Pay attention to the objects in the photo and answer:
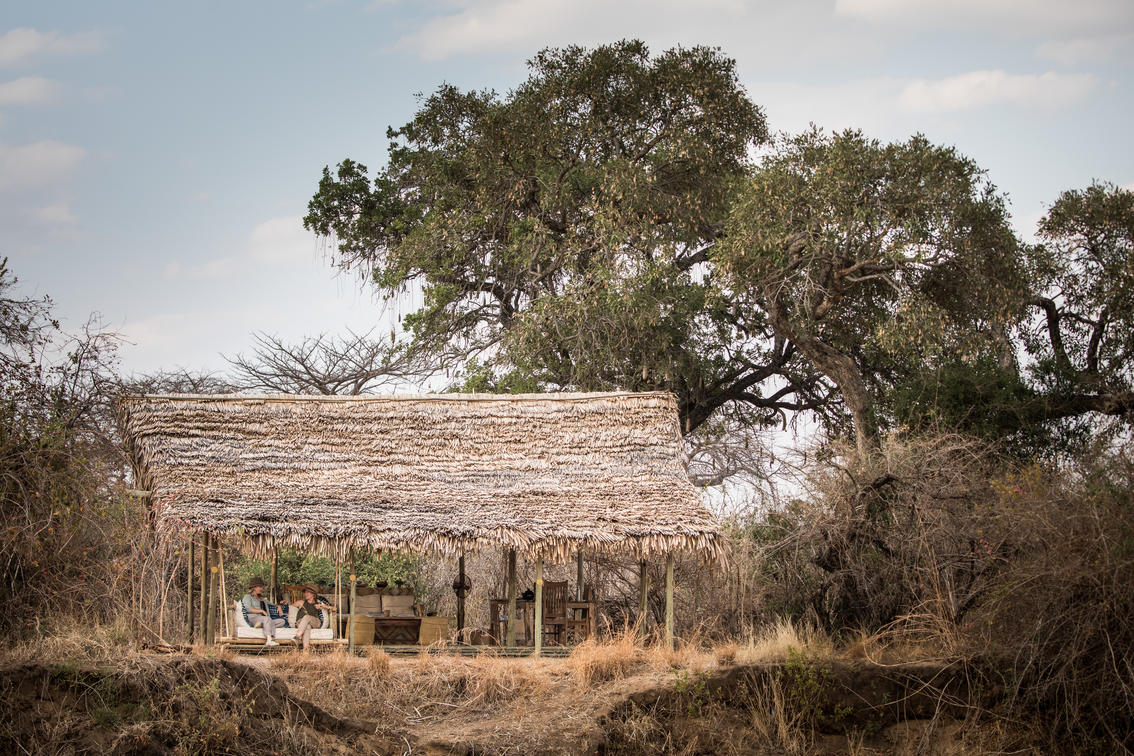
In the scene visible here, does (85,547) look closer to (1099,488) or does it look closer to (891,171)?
(1099,488)

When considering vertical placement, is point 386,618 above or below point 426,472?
below

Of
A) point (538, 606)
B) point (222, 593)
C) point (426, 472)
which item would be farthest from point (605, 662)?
point (222, 593)

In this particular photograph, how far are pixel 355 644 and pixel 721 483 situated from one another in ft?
37.1

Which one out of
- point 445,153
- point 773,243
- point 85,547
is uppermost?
point 445,153

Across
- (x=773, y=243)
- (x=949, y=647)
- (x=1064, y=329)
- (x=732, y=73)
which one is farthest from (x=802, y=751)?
(x=732, y=73)

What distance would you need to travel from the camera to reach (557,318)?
67.2 ft

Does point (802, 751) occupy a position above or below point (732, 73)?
below

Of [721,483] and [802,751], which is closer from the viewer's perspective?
[802,751]

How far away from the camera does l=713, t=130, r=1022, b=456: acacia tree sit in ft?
60.1

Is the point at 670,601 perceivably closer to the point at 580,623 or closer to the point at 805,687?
the point at 580,623

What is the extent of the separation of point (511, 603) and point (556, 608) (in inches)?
46.8

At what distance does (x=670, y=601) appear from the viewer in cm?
1443

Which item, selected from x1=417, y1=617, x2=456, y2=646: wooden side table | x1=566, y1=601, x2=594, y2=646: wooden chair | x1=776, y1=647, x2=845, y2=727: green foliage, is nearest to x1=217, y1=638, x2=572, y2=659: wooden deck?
x1=417, y1=617, x2=456, y2=646: wooden side table

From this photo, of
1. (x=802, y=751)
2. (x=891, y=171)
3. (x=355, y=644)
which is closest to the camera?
(x=802, y=751)
